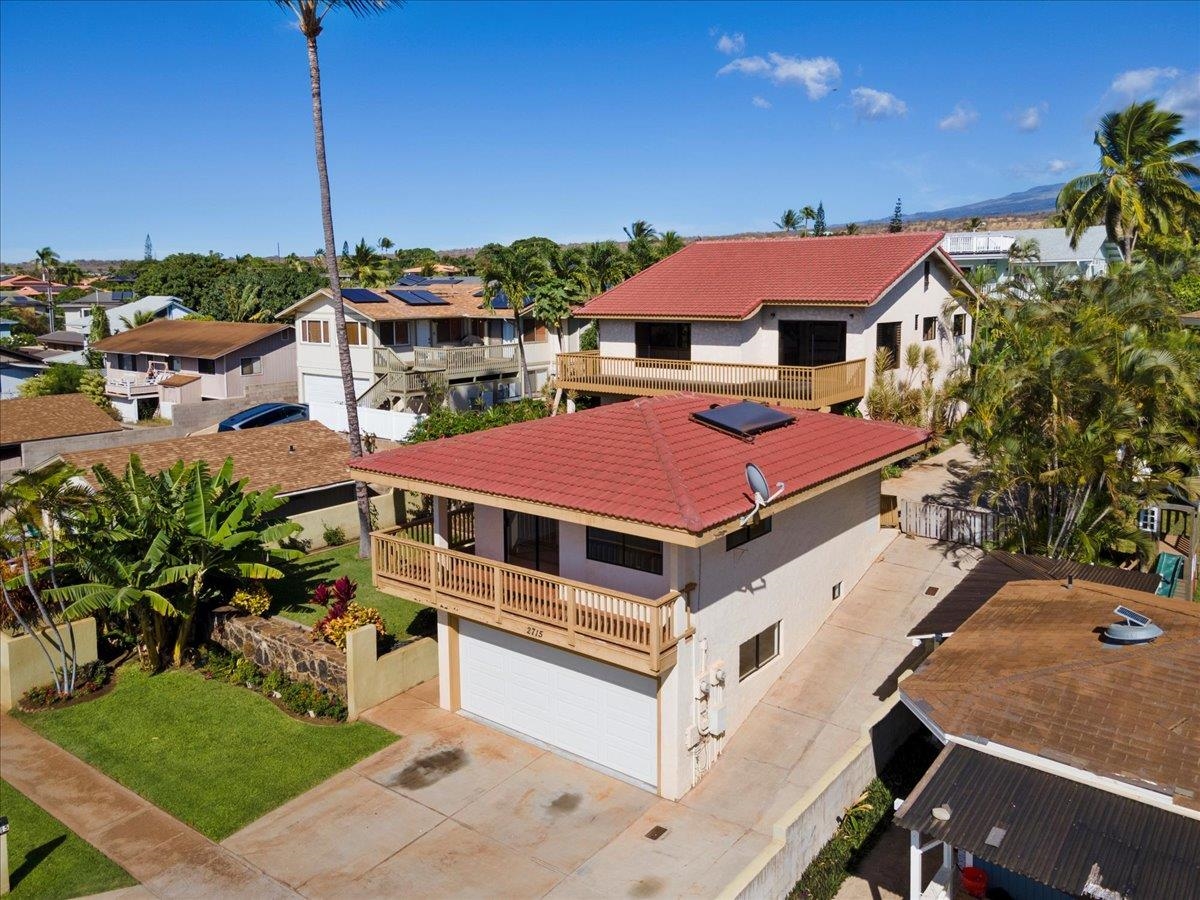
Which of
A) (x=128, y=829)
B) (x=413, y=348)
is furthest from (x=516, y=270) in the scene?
(x=128, y=829)

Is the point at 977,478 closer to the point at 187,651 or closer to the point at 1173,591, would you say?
the point at 1173,591

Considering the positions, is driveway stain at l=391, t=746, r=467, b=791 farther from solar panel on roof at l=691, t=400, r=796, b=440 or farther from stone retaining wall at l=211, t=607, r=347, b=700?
solar panel on roof at l=691, t=400, r=796, b=440

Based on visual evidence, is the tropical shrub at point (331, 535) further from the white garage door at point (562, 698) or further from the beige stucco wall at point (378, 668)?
the white garage door at point (562, 698)

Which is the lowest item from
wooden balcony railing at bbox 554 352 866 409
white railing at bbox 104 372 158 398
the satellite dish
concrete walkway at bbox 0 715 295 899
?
concrete walkway at bbox 0 715 295 899

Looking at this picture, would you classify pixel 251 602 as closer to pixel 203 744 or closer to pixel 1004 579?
pixel 203 744

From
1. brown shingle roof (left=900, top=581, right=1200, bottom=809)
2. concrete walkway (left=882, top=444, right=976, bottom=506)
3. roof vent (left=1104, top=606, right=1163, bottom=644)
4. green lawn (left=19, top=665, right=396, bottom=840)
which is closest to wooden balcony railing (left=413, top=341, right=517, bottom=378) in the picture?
concrete walkway (left=882, top=444, right=976, bottom=506)

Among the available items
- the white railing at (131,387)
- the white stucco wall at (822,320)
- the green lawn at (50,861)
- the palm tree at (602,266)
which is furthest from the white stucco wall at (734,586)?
the white railing at (131,387)
